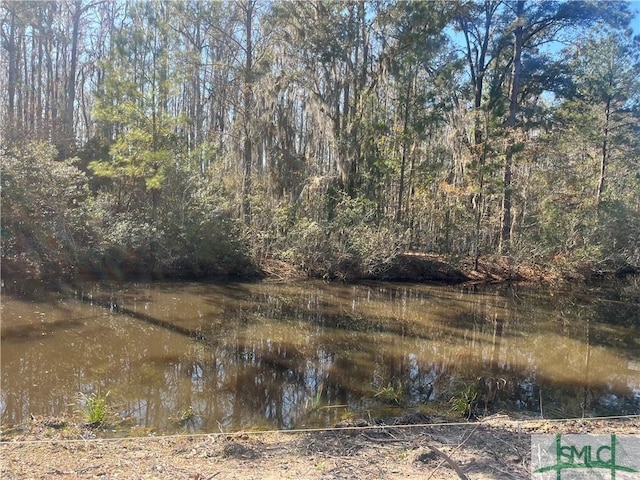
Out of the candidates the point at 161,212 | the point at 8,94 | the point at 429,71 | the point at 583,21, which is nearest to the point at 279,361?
the point at 161,212

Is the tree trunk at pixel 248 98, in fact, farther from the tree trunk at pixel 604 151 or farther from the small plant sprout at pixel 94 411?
the tree trunk at pixel 604 151

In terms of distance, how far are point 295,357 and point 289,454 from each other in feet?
12.3

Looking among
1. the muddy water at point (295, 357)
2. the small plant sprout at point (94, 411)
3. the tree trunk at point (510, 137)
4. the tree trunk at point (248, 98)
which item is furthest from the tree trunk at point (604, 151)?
the small plant sprout at point (94, 411)

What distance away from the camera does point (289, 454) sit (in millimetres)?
3668

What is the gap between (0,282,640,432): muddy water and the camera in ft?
17.6

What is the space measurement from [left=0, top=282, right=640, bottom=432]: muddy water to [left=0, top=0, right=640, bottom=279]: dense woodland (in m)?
3.41

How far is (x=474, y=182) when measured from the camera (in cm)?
1642

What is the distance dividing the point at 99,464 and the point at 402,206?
16.8 m

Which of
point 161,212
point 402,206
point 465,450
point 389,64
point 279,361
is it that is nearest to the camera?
point 465,450

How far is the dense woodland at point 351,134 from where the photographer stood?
14.7 metres

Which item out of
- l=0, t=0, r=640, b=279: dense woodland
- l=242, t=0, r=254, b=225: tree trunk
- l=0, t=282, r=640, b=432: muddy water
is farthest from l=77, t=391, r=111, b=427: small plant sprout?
l=242, t=0, r=254, b=225: tree trunk

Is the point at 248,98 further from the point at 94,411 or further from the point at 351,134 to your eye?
the point at 94,411

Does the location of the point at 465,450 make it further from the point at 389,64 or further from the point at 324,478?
the point at 389,64

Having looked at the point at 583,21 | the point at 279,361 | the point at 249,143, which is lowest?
the point at 279,361
